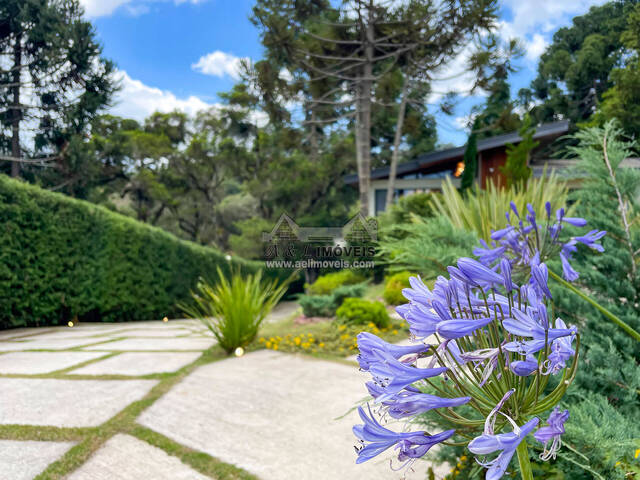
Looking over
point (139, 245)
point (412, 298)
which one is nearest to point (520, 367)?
point (412, 298)

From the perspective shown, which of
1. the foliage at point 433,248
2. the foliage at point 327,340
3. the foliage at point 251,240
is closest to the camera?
the foliage at point 433,248

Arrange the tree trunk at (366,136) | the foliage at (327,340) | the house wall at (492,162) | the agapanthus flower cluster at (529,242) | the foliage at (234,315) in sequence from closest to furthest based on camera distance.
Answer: the agapanthus flower cluster at (529,242) < the foliage at (234,315) < the foliage at (327,340) < the tree trunk at (366,136) < the house wall at (492,162)

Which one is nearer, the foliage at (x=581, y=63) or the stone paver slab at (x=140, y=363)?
the stone paver slab at (x=140, y=363)

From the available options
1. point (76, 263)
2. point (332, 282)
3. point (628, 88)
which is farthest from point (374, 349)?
point (628, 88)

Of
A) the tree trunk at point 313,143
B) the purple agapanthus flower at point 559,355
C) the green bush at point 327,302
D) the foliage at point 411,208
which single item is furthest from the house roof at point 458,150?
the purple agapanthus flower at point 559,355

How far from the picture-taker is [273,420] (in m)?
1.92

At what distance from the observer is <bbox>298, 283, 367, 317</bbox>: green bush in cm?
620

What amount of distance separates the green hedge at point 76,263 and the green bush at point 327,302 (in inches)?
127

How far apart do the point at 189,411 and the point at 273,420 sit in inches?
19.1

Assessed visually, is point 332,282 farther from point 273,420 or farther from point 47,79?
point 47,79

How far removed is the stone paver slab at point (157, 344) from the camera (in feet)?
11.9

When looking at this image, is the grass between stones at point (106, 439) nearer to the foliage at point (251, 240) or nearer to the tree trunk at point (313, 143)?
the foliage at point (251, 240)

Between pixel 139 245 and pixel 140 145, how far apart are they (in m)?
11.3

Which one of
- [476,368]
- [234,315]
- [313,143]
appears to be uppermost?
[313,143]
